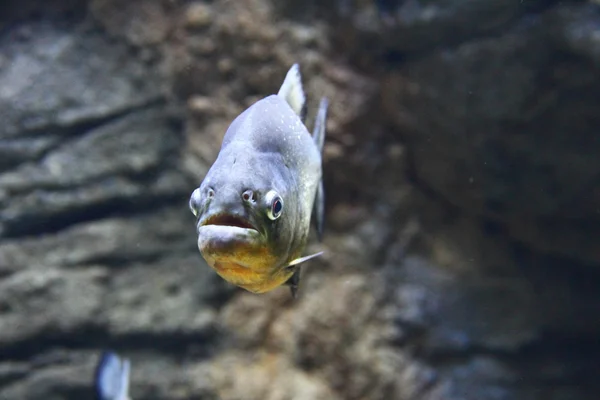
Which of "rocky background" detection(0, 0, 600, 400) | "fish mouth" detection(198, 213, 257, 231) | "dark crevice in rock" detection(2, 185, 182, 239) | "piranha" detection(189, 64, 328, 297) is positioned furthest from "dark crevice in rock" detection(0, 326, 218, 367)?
"fish mouth" detection(198, 213, 257, 231)

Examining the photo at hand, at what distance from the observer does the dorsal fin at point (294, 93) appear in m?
2.19

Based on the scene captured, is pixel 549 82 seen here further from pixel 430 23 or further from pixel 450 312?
pixel 450 312

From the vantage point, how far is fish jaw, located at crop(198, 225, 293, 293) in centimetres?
151

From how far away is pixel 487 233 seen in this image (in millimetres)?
5031

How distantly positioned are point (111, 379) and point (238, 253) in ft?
9.70

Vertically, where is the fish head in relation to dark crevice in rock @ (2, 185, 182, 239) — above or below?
below

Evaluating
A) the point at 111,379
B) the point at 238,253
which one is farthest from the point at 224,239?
the point at 111,379

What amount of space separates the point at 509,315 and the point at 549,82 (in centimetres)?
222

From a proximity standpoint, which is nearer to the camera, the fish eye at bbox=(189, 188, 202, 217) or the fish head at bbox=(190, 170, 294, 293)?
the fish head at bbox=(190, 170, 294, 293)

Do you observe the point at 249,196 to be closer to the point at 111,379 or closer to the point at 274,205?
the point at 274,205

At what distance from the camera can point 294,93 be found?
87.1 inches

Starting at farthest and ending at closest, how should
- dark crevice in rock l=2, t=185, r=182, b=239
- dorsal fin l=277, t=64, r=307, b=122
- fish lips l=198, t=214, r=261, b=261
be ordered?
dark crevice in rock l=2, t=185, r=182, b=239, dorsal fin l=277, t=64, r=307, b=122, fish lips l=198, t=214, r=261, b=261

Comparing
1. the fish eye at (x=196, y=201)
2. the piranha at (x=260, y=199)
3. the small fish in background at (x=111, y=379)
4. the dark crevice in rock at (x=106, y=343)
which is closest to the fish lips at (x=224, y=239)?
the piranha at (x=260, y=199)

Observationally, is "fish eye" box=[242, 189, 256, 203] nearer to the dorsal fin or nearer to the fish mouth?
the fish mouth
